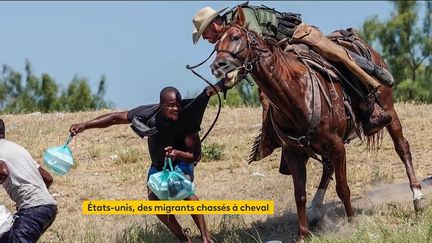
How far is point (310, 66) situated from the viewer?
9.50 metres

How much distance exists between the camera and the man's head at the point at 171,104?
9000mm

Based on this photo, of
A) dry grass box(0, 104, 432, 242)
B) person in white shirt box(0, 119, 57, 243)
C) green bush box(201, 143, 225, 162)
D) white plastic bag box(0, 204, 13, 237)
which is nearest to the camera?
person in white shirt box(0, 119, 57, 243)

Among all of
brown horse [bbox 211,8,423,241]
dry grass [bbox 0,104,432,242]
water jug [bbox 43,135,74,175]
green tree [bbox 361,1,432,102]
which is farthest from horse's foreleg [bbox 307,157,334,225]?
green tree [bbox 361,1,432,102]

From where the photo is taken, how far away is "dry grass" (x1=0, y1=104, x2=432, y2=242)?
409 inches

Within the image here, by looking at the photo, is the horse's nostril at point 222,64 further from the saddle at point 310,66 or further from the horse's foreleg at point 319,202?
the horse's foreleg at point 319,202

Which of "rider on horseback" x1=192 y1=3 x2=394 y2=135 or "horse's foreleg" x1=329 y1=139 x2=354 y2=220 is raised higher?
"rider on horseback" x1=192 y1=3 x2=394 y2=135

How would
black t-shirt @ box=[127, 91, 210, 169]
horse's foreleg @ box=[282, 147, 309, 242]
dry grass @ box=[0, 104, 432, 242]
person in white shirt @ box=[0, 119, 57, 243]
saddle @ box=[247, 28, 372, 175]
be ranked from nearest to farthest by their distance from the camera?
person in white shirt @ box=[0, 119, 57, 243] < black t-shirt @ box=[127, 91, 210, 169] < horse's foreleg @ box=[282, 147, 309, 242] < saddle @ box=[247, 28, 372, 175] < dry grass @ box=[0, 104, 432, 242]

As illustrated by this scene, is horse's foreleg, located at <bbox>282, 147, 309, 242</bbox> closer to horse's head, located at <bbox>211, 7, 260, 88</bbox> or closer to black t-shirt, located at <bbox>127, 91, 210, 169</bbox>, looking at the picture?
black t-shirt, located at <bbox>127, 91, 210, 169</bbox>

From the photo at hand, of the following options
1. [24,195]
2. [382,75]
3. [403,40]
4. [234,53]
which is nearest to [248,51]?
[234,53]

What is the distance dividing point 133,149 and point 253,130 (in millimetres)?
2352

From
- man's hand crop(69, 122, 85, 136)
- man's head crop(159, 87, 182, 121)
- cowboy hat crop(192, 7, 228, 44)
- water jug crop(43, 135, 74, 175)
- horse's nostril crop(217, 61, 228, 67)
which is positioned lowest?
water jug crop(43, 135, 74, 175)

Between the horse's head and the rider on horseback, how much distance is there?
0.43 meters

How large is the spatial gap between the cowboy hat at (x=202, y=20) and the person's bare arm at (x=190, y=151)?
0.99m

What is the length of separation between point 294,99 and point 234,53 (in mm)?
936
